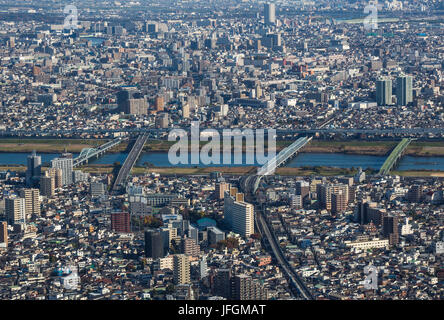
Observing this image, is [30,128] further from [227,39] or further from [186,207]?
[227,39]

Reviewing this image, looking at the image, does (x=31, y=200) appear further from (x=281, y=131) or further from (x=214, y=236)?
(x=281, y=131)

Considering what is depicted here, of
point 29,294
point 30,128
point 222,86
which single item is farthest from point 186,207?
point 222,86

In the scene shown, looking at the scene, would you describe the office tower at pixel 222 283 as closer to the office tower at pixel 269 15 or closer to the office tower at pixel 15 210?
the office tower at pixel 15 210

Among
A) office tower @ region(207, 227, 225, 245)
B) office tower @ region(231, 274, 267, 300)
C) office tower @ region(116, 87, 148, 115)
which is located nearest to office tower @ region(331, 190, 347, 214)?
office tower @ region(207, 227, 225, 245)

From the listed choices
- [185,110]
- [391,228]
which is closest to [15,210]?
[391,228]

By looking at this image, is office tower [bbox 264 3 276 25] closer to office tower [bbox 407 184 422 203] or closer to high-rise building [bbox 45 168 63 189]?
high-rise building [bbox 45 168 63 189]
